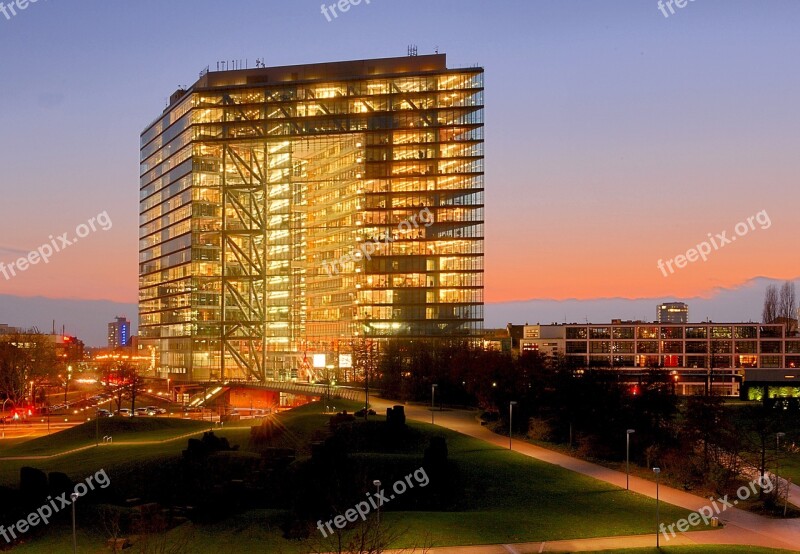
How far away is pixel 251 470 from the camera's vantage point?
180ft

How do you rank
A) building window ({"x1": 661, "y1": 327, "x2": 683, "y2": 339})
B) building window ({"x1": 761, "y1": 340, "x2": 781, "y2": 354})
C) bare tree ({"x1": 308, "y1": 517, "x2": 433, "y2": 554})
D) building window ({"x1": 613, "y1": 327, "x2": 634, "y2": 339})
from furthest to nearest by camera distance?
1. building window ({"x1": 613, "y1": 327, "x2": 634, "y2": 339})
2. building window ({"x1": 661, "y1": 327, "x2": 683, "y2": 339})
3. building window ({"x1": 761, "y1": 340, "x2": 781, "y2": 354})
4. bare tree ({"x1": 308, "y1": 517, "x2": 433, "y2": 554})

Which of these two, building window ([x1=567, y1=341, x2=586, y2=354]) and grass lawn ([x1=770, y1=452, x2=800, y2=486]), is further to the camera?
building window ([x1=567, y1=341, x2=586, y2=354])

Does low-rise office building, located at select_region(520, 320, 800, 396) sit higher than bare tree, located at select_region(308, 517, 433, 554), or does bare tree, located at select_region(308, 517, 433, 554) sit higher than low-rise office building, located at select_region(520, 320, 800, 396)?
low-rise office building, located at select_region(520, 320, 800, 396)

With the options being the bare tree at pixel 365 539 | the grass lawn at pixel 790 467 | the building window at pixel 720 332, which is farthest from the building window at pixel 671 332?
the bare tree at pixel 365 539

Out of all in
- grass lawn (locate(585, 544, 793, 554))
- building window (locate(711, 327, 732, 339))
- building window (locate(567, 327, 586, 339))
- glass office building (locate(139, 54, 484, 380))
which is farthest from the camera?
building window (locate(567, 327, 586, 339))

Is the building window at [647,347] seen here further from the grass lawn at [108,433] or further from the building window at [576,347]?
the grass lawn at [108,433]

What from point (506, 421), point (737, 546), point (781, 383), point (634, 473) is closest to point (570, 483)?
point (634, 473)

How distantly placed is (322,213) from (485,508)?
11877 centimetres

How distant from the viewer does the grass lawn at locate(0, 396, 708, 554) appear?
129ft

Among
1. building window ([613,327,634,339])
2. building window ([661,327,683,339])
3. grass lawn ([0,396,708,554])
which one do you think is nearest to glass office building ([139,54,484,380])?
building window ([613,327,634,339])

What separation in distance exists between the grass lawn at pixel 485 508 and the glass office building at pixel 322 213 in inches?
3284

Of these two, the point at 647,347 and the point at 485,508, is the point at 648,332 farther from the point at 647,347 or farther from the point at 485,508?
the point at 485,508

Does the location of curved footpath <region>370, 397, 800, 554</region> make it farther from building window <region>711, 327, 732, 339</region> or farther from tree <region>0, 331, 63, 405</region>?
tree <region>0, 331, 63, 405</region>

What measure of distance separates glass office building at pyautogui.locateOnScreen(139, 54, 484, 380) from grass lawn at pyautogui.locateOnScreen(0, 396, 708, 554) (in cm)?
8343
